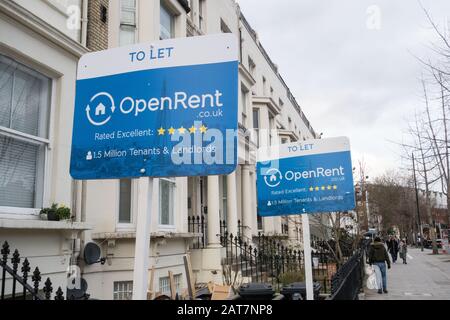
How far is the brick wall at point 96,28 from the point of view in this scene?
7824mm

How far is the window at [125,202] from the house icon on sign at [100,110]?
531 cm

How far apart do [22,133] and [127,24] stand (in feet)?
14.2

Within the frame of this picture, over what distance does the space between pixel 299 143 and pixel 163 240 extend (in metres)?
3.61

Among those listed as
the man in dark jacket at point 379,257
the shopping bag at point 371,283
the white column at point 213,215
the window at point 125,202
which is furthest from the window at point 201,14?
the shopping bag at point 371,283

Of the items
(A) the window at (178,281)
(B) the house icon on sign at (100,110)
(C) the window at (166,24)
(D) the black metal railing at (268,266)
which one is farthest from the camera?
(D) the black metal railing at (268,266)

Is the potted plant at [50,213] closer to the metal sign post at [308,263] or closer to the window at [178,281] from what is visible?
the metal sign post at [308,263]

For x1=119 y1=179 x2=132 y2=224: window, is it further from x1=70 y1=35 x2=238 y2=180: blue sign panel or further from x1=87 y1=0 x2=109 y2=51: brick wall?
x1=70 y1=35 x2=238 y2=180: blue sign panel

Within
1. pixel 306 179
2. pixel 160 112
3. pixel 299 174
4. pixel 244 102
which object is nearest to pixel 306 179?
pixel 306 179

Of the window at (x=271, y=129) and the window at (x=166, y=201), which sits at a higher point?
the window at (x=271, y=129)

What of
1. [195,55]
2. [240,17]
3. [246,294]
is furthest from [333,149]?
[240,17]

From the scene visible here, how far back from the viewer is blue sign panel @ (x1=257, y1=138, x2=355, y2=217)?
5.79m

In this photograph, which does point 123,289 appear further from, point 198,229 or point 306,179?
point 198,229

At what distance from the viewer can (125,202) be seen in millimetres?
8211
